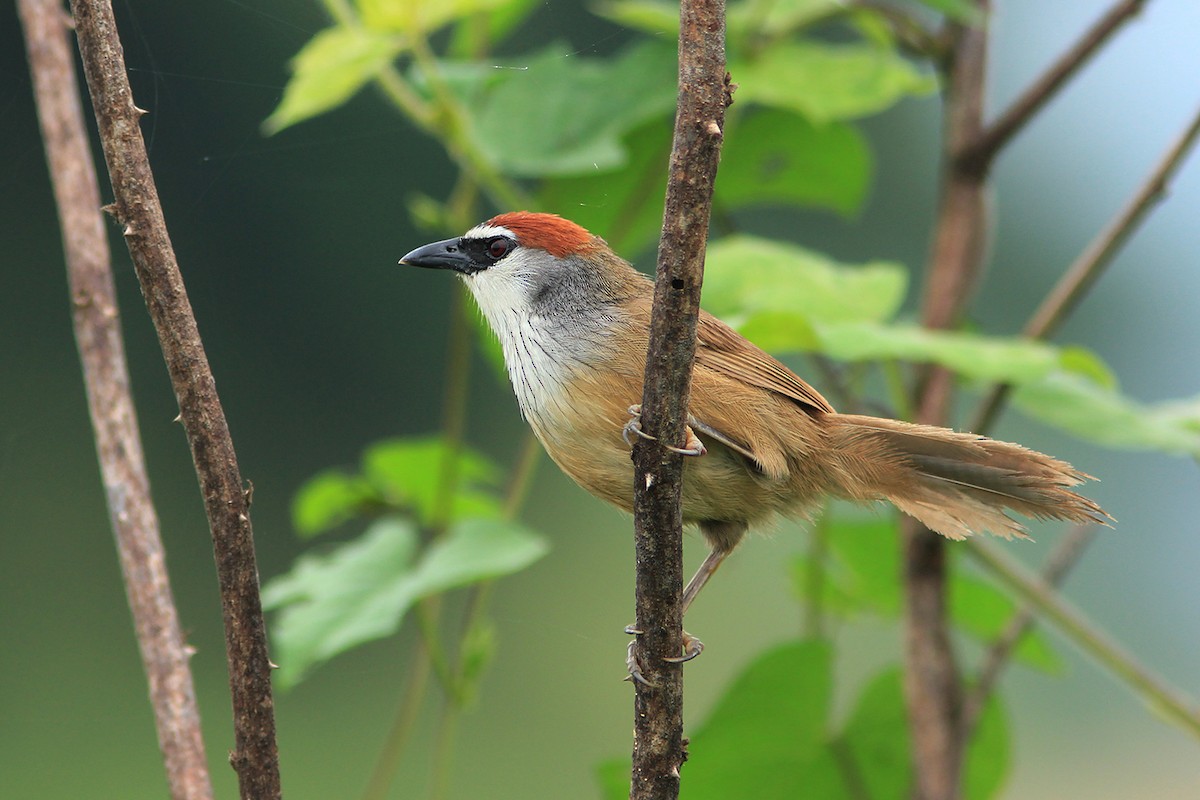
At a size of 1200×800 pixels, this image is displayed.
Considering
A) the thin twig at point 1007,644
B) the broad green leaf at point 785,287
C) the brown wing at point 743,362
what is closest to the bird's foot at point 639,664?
the brown wing at point 743,362

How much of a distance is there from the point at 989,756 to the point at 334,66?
268cm

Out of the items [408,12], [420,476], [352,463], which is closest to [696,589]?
[420,476]

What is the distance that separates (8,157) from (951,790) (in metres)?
7.99

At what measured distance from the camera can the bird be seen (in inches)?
93.7

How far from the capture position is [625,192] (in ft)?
11.0

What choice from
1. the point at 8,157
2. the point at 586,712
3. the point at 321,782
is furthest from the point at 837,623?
the point at 8,157

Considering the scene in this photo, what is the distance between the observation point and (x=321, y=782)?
767 centimetres

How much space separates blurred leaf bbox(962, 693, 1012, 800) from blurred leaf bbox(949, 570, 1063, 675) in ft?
0.64

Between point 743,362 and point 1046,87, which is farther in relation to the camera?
point 1046,87

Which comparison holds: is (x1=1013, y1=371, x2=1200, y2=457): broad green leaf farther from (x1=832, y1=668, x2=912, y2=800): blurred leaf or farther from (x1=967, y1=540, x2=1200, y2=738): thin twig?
(x1=832, y1=668, x2=912, y2=800): blurred leaf

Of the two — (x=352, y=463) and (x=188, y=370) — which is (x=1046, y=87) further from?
(x=352, y=463)

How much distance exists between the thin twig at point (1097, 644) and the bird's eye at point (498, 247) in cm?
140

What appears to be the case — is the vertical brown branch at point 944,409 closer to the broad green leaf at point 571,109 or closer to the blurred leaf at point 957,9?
the blurred leaf at point 957,9

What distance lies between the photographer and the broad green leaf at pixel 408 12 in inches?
113
